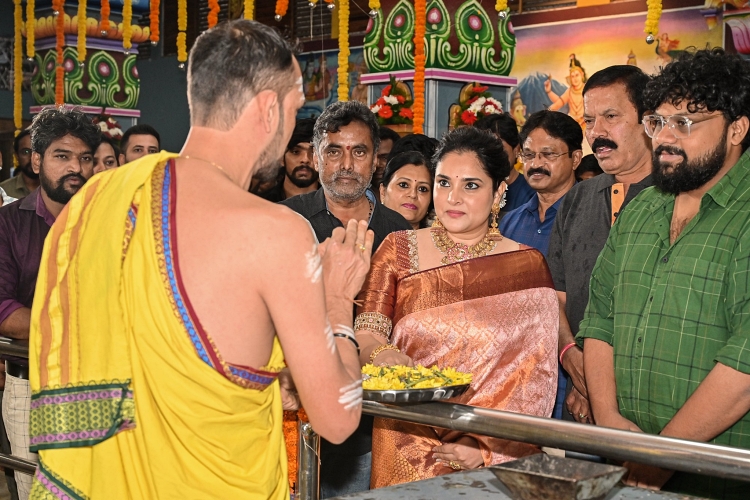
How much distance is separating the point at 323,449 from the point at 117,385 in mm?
1753

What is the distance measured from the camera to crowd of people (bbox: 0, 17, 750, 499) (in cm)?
153

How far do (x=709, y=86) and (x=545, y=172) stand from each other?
5.22 feet

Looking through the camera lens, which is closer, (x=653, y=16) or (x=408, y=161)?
(x=408, y=161)

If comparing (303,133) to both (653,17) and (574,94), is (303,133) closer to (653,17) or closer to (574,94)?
(653,17)

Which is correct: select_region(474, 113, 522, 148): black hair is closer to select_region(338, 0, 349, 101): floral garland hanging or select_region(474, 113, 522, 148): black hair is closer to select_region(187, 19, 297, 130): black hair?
select_region(338, 0, 349, 101): floral garland hanging

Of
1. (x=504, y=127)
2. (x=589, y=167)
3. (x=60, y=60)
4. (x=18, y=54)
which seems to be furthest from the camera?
(x=18, y=54)

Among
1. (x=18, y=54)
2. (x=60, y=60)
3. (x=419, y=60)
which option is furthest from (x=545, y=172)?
(x=18, y=54)

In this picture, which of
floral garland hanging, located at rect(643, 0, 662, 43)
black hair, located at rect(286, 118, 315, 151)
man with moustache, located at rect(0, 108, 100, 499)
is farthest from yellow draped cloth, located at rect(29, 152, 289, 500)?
floral garland hanging, located at rect(643, 0, 662, 43)

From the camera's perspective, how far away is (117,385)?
1563 mm

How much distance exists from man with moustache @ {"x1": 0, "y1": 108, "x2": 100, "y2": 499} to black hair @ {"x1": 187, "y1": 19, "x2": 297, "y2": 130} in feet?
6.19

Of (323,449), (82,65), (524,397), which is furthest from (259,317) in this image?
(82,65)

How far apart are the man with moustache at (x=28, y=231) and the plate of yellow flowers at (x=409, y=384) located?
4.98 feet

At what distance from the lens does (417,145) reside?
177 inches

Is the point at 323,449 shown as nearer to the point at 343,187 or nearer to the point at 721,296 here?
the point at 343,187
